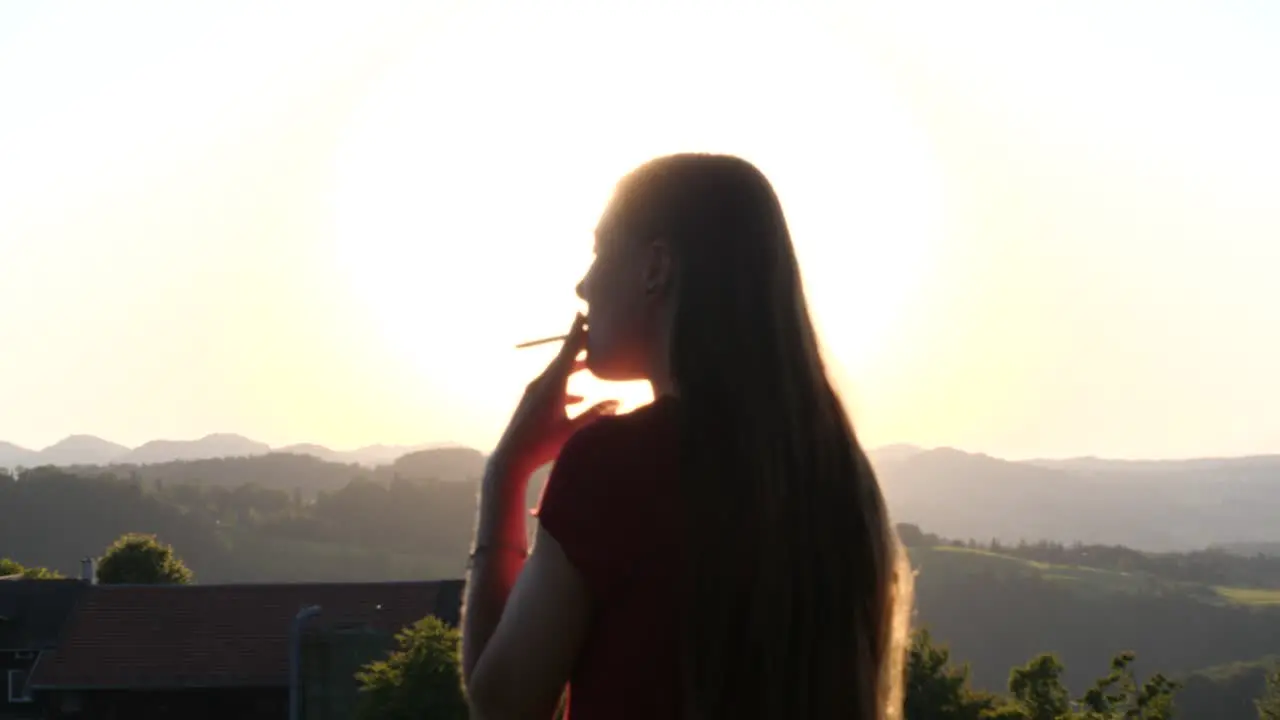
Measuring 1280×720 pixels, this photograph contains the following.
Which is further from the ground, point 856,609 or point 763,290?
point 763,290

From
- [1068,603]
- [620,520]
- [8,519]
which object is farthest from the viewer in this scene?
[8,519]

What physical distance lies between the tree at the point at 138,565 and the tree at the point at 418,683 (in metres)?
28.3

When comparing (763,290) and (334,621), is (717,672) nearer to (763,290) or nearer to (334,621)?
(763,290)

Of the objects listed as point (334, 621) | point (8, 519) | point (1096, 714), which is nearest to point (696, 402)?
point (1096, 714)

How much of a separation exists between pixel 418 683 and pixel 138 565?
31.0 metres

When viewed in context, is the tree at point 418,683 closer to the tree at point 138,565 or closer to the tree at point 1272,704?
the tree at point 1272,704

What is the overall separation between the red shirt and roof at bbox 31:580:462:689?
33.8m

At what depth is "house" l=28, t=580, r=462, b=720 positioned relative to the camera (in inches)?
1431

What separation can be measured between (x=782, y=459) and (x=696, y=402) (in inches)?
5.2

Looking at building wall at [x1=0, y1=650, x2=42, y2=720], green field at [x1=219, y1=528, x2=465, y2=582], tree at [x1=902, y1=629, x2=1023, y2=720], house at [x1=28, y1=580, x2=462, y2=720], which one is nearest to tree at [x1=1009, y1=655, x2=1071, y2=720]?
tree at [x1=902, y1=629, x2=1023, y2=720]

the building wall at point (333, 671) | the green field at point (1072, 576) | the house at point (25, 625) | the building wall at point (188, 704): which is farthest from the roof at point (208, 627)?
the green field at point (1072, 576)

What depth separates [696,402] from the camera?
1945 millimetres

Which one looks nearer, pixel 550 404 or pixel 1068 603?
pixel 550 404

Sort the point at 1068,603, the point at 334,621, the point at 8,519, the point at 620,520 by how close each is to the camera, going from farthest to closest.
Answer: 1. the point at 8,519
2. the point at 1068,603
3. the point at 334,621
4. the point at 620,520
